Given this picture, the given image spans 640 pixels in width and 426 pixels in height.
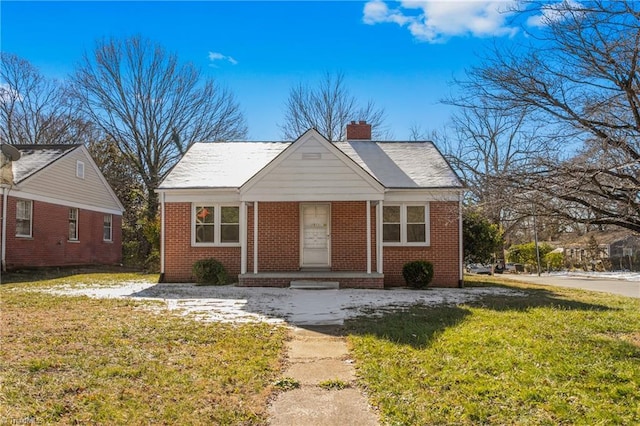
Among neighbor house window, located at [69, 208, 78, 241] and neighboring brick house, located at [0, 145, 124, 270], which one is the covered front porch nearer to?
neighboring brick house, located at [0, 145, 124, 270]

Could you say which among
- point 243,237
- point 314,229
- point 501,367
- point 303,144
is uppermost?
→ point 303,144

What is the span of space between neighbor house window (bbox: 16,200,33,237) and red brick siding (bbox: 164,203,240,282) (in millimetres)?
7212

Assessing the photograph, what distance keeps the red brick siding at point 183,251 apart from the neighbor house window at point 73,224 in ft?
28.3

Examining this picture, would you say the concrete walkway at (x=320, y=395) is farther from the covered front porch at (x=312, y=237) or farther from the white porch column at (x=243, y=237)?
the covered front porch at (x=312, y=237)

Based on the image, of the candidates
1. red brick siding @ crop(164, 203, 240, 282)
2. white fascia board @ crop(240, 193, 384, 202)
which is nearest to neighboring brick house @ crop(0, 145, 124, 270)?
red brick siding @ crop(164, 203, 240, 282)

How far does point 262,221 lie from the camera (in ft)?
50.5

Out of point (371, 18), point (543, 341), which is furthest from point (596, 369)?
point (371, 18)

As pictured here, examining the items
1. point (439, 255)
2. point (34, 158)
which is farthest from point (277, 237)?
point (34, 158)

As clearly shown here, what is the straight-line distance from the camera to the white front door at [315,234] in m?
15.4

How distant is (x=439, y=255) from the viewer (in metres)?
15.1

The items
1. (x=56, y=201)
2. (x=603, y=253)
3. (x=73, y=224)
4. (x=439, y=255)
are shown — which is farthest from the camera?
(x=603, y=253)

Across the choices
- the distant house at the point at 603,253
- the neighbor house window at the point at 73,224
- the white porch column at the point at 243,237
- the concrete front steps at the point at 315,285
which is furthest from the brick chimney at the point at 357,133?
the distant house at the point at 603,253

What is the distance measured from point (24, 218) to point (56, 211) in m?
1.66

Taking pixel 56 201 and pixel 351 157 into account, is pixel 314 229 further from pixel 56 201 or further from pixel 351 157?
pixel 56 201
